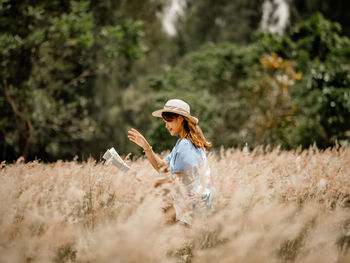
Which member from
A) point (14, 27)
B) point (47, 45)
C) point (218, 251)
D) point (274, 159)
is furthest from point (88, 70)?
point (218, 251)

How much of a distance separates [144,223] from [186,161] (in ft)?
2.67

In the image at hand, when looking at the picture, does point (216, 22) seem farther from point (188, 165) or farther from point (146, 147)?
point (188, 165)

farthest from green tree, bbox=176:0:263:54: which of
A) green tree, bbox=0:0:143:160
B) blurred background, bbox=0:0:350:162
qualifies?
green tree, bbox=0:0:143:160

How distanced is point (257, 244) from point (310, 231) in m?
0.48

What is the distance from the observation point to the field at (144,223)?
1633 mm

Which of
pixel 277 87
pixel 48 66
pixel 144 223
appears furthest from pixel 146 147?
pixel 277 87

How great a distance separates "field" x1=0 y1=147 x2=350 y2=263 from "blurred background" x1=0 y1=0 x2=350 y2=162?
0.73 m

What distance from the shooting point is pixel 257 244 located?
5.98 feet

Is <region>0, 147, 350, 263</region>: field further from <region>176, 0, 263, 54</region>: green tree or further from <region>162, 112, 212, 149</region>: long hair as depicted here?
<region>176, 0, 263, 54</region>: green tree

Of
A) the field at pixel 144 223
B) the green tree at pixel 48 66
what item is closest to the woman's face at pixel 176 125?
the field at pixel 144 223

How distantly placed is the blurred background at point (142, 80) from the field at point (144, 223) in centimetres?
73

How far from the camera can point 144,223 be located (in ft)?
5.40

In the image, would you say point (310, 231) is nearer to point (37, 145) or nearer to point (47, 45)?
point (47, 45)

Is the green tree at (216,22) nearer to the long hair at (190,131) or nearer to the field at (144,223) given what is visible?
the long hair at (190,131)
